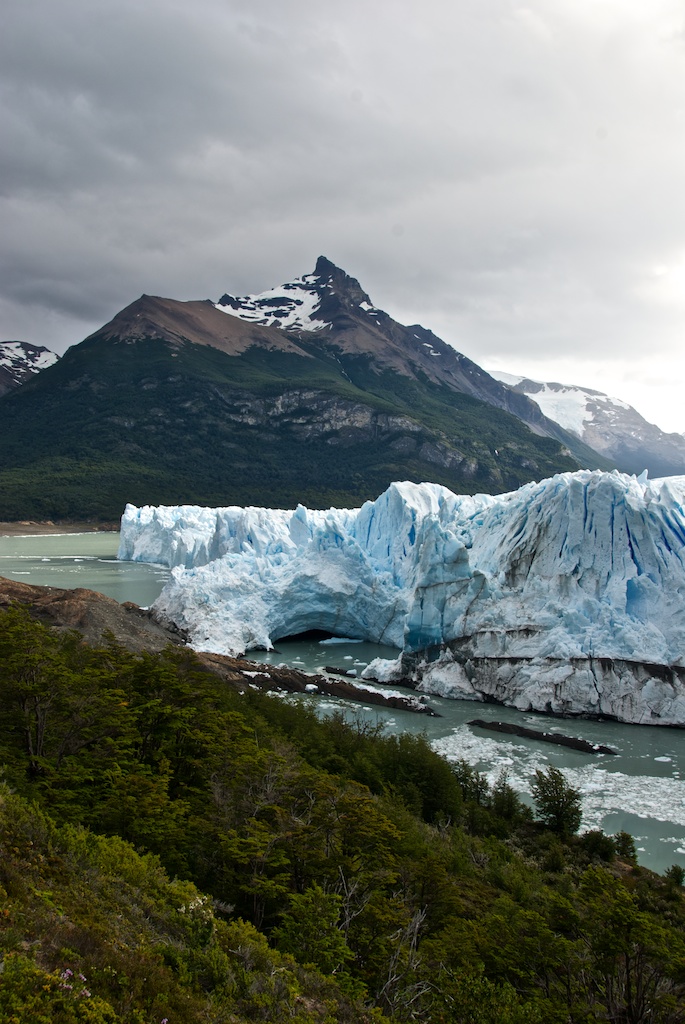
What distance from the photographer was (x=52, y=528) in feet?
261

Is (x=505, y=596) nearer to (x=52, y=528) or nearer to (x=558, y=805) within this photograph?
(x=558, y=805)

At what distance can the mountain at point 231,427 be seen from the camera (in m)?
92.7

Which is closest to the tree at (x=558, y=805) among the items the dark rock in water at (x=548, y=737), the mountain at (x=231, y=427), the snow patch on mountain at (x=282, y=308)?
the dark rock in water at (x=548, y=737)

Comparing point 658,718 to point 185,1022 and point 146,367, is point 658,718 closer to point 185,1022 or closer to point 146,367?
point 185,1022

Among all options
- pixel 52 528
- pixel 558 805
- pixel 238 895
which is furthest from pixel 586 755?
pixel 52 528

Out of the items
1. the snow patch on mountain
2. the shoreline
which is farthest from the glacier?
the snow patch on mountain

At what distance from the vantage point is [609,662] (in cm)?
2042

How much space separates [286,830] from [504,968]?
8.20ft

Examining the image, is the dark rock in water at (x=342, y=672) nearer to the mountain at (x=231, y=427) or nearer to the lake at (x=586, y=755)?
the lake at (x=586, y=755)

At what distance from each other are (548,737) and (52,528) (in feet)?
239

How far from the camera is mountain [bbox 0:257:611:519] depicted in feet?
304

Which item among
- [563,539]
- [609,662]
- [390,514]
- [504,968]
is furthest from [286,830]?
[390,514]

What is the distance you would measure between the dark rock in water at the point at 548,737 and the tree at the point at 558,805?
12.1ft

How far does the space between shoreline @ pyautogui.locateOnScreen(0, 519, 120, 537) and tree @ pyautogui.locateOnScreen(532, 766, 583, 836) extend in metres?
69.2
